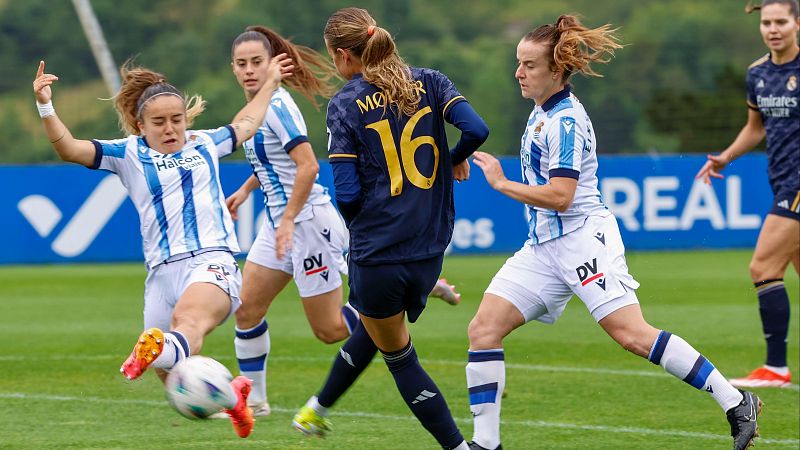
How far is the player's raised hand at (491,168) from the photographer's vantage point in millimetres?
5715

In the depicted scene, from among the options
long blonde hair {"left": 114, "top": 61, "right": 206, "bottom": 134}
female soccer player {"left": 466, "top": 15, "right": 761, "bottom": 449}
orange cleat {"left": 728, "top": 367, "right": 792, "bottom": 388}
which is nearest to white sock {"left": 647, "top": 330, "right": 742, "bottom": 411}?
female soccer player {"left": 466, "top": 15, "right": 761, "bottom": 449}

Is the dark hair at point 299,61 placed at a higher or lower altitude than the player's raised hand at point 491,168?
higher

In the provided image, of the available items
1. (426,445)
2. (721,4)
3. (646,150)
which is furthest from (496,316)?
(721,4)

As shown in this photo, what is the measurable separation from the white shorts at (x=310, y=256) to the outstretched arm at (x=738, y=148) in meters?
2.46

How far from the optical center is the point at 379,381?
8.46 m

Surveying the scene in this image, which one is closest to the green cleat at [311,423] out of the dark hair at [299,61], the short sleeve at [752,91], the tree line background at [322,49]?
the dark hair at [299,61]

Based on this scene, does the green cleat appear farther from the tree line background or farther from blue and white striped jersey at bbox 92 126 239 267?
the tree line background

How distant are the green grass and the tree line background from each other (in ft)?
17.6

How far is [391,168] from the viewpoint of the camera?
5.42m

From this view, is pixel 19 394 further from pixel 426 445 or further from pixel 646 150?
pixel 646 150

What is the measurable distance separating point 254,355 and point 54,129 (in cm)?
212

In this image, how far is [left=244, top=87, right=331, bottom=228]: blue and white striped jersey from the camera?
7312mm

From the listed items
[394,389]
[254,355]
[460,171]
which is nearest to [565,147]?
[460,171]

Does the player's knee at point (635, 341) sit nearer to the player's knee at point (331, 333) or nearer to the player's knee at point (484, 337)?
the player's knee at point (484, 337)
